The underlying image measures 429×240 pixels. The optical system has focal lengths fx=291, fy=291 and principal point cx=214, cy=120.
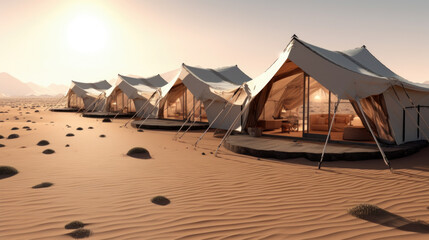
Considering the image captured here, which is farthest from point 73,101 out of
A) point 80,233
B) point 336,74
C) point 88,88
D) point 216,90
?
point 80,233

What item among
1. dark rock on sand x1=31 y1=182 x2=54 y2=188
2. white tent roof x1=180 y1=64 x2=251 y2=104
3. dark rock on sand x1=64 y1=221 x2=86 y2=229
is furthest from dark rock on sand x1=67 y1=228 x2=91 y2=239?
white tent roof x1=180 y1=64 x2=251 y2=104

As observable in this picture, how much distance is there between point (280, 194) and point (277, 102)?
10977mm

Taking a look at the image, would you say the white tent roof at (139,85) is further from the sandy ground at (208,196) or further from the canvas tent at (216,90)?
the sandy ground at (208,196)

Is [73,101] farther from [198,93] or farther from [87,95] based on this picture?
[198,93]

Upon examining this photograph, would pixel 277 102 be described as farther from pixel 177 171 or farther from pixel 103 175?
pixel 103 175

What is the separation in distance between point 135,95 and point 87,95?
1169 cm

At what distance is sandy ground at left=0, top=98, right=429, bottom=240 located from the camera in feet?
11.9

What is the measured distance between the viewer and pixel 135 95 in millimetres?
23484

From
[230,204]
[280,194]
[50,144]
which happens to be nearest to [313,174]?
[280,194]

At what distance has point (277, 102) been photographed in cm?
1557

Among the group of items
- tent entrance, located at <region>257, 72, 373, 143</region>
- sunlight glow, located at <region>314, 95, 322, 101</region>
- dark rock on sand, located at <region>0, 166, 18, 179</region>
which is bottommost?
dark rock on sand, located at <region>0, 166, 18, 179</region>

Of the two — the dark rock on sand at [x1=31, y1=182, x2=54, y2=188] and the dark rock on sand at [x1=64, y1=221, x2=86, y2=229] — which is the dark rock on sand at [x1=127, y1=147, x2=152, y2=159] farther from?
the dark rock on sand at [x1=64, y1=221, x2=86, y2=229]

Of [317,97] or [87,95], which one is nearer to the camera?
[317,97]

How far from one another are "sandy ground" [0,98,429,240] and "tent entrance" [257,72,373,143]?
9.35 feet
